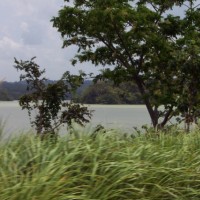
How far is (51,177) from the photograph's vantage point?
4367 mm

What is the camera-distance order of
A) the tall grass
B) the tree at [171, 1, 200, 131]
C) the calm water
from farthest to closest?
the tree at [171, 1, 200, 131] < the calm water < the tall grass

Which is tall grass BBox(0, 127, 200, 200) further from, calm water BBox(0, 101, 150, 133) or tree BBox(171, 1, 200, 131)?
tree BBox(171, 1, 200, 131)

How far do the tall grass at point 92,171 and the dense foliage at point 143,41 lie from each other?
350 inches

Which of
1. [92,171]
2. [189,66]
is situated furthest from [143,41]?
[92,171]

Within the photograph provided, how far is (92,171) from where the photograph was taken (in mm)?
4695

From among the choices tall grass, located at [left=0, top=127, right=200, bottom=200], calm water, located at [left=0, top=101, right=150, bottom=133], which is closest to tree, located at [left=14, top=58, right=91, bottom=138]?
calm water, located at [left=0, top=101, right=150, bottom=133]

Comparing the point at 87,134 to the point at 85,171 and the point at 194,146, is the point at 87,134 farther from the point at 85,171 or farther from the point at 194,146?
the point at 194,146

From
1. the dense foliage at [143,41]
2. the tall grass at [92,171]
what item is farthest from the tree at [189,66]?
the tall grass at [92,171]

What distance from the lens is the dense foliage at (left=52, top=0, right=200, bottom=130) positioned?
1479cm

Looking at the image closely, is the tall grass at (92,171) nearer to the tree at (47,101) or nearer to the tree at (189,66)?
the tree at (189,66)

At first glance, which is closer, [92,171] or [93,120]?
[92,171]

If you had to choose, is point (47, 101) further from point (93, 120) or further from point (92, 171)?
point (92, 171)

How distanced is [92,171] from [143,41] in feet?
37.0

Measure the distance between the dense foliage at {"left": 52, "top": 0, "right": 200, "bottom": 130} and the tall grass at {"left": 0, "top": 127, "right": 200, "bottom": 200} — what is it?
8892 millimetres
